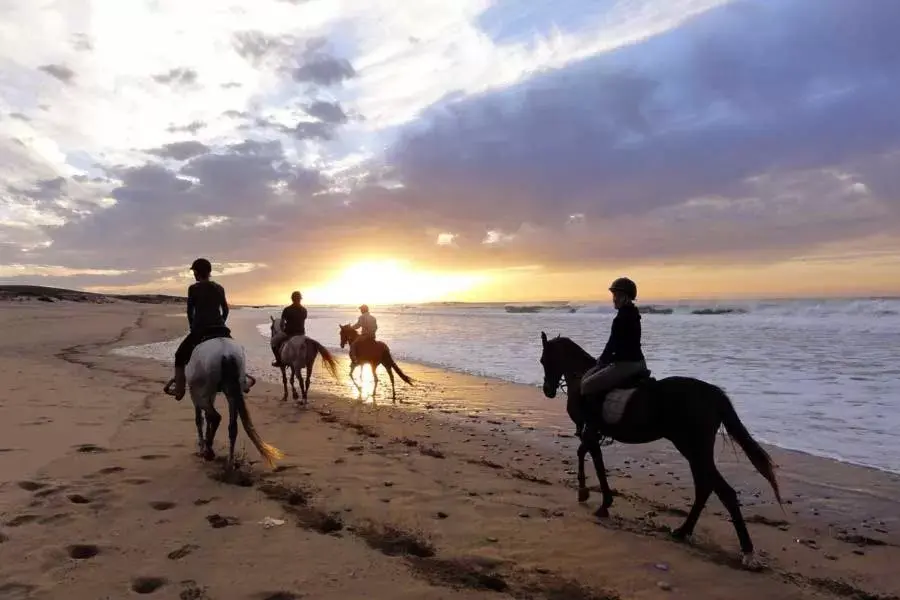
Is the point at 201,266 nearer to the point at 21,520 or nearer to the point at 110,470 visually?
the point at 110,470

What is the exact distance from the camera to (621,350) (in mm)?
6172

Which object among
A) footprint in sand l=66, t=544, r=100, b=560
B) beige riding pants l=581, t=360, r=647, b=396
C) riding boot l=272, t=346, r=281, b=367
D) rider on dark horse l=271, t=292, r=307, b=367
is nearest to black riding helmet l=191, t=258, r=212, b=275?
footprint in sand l=66, t=544, r=100, b=560

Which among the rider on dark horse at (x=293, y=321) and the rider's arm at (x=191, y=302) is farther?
the rider on dark horse at (x=293, y=321)

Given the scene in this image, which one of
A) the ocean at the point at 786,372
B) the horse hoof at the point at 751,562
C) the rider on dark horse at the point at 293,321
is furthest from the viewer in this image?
the rider on dark horse at the point at 293,321

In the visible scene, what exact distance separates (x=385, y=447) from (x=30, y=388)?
371 inches

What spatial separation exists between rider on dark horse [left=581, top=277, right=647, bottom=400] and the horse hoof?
197cm

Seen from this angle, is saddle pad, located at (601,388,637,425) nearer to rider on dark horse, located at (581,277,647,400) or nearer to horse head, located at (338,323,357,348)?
rider on dark horse, located at (581,277,647,400)

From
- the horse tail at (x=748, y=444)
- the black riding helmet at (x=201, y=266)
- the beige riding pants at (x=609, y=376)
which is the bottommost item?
the horse tail at (x=748, y=444)

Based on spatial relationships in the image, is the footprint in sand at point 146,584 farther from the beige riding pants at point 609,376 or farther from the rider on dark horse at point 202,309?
the beige riding pants at point 609,376

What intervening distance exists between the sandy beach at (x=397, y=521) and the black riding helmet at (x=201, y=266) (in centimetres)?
261

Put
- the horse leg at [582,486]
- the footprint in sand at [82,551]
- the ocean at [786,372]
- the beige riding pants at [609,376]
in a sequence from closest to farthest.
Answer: the footprint in sand at [82,551] → the beige riding pants at [609,376] → the horse leg at [582,486] → the ocean at [786,372]

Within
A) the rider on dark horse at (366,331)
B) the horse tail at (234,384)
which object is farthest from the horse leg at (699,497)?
the rider on dark horse at (366,331)

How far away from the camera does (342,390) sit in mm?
15266

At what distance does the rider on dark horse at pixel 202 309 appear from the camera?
25.9ft
